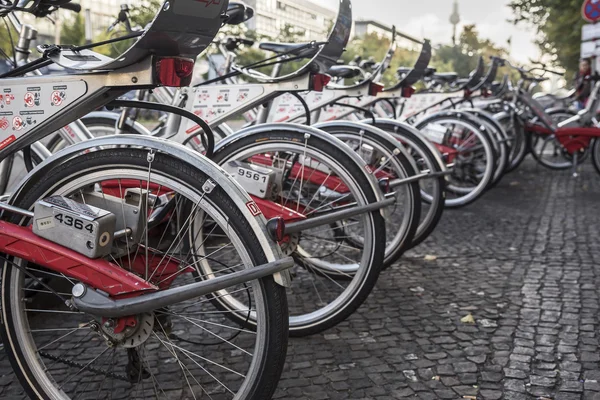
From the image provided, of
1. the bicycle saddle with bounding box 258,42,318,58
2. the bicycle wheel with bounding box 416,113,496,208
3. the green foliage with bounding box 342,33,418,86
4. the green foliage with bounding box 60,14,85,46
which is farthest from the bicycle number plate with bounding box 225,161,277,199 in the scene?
the green foliage with bounding box 60,14,85,46

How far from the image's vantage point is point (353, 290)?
316 cm

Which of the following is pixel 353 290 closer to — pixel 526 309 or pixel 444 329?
pixel 444 329

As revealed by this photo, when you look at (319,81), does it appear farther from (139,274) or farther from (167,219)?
(139,274)

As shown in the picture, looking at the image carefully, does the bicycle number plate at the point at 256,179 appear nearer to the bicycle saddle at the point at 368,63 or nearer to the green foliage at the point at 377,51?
the green foliage at the point at 377,51

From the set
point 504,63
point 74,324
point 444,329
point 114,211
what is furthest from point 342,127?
point 504,63

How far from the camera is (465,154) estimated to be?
6.82 meters

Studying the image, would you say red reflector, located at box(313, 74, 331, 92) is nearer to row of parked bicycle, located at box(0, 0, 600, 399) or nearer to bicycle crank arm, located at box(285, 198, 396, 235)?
→ row of parked bicycle, located at box(0, 0, 600, 399)

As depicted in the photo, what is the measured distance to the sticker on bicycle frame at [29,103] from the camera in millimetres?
2121

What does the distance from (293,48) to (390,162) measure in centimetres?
89

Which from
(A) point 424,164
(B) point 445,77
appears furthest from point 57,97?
(B) point 445,77

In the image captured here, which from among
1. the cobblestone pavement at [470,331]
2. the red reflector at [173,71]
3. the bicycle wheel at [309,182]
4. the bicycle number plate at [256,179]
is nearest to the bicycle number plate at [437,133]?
the cobblestone pavement at [470,331]

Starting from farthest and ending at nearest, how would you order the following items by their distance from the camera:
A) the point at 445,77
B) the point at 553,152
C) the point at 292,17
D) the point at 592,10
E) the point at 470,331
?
the point at 553,152, the point at 592,10, the point at 445,77, the point at 292,17, the point at 470,331

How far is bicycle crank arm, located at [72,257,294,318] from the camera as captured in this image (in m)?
1.93

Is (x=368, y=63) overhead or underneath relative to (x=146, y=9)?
underneath
